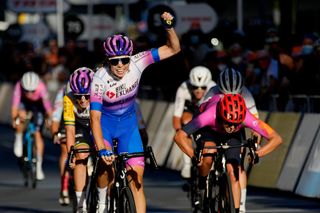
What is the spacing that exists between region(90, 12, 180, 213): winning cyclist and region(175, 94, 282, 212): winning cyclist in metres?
0.52

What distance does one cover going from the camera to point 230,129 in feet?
51.1

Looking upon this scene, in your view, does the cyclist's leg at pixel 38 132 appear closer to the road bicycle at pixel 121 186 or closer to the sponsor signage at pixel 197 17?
the sponsor signage at pixel 197 17

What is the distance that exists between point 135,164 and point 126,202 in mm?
629

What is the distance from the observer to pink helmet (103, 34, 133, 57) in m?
15.0

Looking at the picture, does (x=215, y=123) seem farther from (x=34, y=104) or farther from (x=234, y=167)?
(x=34, y=104)

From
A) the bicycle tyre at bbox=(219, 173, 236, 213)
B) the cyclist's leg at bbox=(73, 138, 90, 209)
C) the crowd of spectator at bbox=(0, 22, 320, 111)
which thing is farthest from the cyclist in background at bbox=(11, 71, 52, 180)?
the bicycle tyre at bbox=(219, 173, 236, 213)

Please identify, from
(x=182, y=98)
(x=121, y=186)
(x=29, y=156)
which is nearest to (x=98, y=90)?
(x=121, y=186)

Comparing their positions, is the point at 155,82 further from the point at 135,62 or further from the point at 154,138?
the point at 135,62

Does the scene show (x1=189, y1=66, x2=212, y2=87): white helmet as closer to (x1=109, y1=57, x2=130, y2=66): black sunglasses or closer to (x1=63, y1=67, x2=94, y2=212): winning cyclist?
(x1=63, y1=67, x2=94, y2=212): winning cyclist

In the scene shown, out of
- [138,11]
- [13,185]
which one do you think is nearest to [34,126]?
[13,185]

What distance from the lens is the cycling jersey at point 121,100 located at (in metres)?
15.2

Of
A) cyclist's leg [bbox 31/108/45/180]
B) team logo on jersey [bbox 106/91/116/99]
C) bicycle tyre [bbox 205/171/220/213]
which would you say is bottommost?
cyclist's leg [bbox 31/108/45/180]

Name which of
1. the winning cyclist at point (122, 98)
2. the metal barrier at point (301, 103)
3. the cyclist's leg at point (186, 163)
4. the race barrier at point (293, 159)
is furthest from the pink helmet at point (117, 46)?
the metal barrier at point (301, 103)

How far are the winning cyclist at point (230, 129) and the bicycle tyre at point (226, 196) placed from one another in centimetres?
27
